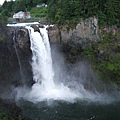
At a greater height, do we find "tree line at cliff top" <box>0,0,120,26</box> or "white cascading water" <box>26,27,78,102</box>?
"tree line at cliff top" <box>0,0,120,26</box>

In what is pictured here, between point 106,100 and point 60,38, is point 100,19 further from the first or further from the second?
point 106,100

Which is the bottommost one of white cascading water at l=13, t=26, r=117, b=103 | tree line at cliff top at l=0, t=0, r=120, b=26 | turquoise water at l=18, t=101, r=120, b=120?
turquoise water at l=18, t=101, r=120, b=120

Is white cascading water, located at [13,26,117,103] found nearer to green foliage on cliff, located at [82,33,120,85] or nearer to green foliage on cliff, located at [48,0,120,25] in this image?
green foliage on cliff, located at [82,33,120,85]

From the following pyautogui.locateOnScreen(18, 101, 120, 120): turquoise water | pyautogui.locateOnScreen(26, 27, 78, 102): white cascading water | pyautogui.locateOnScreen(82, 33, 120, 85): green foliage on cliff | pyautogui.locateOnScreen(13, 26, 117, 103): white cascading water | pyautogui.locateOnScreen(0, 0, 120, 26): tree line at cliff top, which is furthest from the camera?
pyautogui.locateOnScreen(0, 0, 120, 26): tree line at cliff top

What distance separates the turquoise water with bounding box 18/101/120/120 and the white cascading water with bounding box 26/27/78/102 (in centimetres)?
247

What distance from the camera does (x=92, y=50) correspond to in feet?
94.3

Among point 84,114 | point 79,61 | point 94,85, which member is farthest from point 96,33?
point 84,114

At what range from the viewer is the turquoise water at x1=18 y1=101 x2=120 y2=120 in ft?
75.2

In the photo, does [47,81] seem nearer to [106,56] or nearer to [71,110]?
[71,110]

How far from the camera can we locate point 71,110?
24188 mm

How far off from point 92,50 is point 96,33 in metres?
2.02

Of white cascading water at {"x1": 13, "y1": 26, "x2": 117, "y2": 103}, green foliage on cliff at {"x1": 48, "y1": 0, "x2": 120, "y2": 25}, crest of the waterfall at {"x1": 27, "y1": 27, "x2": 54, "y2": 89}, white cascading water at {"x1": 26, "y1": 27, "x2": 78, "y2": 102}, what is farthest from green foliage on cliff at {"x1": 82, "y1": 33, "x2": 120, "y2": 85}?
crest of the waterfall at {"x1": 27, "y1": 27, "x2": 54, "y2": 89}

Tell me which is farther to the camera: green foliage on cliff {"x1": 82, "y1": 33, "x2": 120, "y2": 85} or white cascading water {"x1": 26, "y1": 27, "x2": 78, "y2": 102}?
white cascading water {"x1": 26, "y1": 27, "x2": 78, "y2": 102}

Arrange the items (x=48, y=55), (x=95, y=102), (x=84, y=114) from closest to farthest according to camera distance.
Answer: (x=84, y=114) → (x=95, y=102) → (x=48, y=55)
